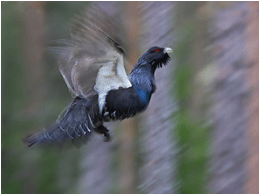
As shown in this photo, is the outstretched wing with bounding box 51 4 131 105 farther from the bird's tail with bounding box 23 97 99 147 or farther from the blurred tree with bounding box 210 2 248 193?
the blurred tree with bounding box 210 2 248 193

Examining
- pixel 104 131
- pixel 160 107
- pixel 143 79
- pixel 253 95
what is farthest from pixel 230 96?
pixel 104 131

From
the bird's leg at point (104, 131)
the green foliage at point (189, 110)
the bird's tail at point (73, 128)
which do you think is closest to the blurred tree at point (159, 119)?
the green foliage at point (189, 110)

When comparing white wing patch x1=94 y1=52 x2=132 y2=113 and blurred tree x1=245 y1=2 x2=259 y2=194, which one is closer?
white wing patch x1=94 y1=52 x2=132 y2=113

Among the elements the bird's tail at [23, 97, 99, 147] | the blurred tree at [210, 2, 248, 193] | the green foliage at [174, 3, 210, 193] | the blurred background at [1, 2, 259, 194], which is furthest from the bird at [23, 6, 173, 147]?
the green foliage at [174, 3, 210, 193]

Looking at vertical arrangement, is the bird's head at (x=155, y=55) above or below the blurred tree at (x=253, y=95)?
above

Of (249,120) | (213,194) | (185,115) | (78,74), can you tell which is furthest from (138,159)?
(78,74)

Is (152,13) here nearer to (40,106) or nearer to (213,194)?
(213,194)

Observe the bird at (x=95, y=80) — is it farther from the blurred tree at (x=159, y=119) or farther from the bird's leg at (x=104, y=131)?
the blurred tree at (x=159, y=119)
